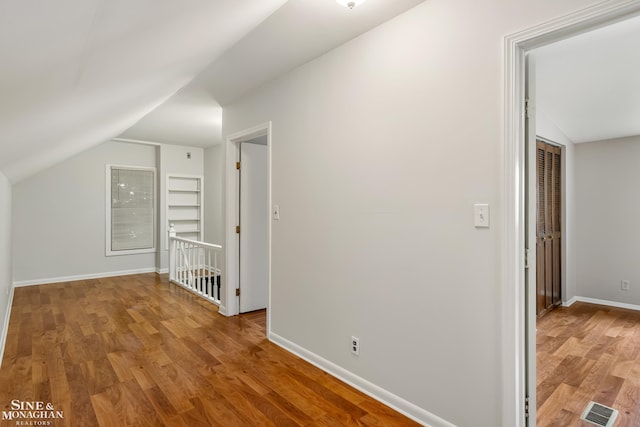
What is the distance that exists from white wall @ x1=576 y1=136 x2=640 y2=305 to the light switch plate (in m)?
4.28

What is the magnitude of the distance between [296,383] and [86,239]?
5206 millimetres

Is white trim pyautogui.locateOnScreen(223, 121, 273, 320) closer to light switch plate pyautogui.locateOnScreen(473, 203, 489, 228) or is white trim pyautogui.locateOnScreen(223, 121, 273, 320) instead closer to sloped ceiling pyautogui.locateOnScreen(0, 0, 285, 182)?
sloped ceiling pyautogui.locateOnScreen(0, 0, 285, 182)

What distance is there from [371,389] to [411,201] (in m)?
1.29

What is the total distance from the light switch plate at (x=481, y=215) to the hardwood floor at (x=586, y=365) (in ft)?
4.45

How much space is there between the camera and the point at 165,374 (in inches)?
98.5

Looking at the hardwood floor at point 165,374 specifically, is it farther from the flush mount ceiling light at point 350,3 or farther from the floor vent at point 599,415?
the flush mount ceiling light at point 350,3

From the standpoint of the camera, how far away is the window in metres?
6.01

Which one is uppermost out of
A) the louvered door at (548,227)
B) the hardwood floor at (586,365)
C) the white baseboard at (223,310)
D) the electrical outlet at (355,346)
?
the louvered door at (548,227)

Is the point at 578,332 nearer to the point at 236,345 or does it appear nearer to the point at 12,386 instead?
the point at 236,345

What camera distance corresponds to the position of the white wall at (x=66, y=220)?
529 centimetres

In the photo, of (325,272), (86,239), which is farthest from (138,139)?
(325,272)

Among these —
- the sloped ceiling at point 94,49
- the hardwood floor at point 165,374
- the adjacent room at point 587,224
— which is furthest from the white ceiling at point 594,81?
the hardwood floor at point 165,374

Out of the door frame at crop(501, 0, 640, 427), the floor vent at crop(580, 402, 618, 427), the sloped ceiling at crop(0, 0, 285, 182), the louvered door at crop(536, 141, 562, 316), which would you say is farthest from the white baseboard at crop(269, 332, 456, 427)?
the louvered door at crop(536, 141, 562, 316)

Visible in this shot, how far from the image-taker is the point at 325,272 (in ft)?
8.60
